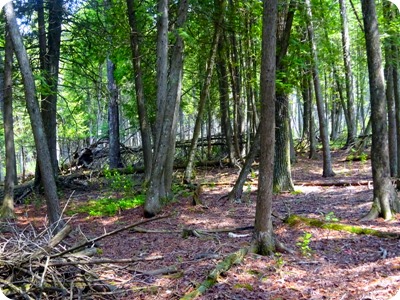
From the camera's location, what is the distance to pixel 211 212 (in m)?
8.64

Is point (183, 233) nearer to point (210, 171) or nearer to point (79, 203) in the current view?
point (79, 203)

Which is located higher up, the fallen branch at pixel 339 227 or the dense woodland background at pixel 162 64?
the dense woodland background at pixel 162 64

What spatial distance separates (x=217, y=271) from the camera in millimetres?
4328

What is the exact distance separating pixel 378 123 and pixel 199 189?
5.35 meters

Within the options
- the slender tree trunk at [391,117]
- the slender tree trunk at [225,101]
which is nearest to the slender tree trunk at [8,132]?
the slender tree trunk at [225,101]

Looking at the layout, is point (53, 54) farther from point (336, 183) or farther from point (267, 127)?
point (336, 183)

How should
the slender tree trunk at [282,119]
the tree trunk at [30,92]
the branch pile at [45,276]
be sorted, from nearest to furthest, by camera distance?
the branch pile at [45,276] < the tree trunk at [30,92] < the slender tree trunk at [282,119]

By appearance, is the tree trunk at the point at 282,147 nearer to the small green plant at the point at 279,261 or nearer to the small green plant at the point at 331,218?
the small green plant at the point at 331,218

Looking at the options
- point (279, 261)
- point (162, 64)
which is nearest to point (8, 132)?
point (162, 64)

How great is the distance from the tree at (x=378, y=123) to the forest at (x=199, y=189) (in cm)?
2

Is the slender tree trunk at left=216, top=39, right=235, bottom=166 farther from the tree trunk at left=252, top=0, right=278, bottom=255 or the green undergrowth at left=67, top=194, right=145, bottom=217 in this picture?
the tree trunk at left=252, top=0, right=278, bottom=255

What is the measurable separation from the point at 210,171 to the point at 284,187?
5696 mm

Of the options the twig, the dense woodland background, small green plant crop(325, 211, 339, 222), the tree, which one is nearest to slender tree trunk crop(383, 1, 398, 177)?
the dense woodland background

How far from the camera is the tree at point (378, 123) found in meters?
6.48
